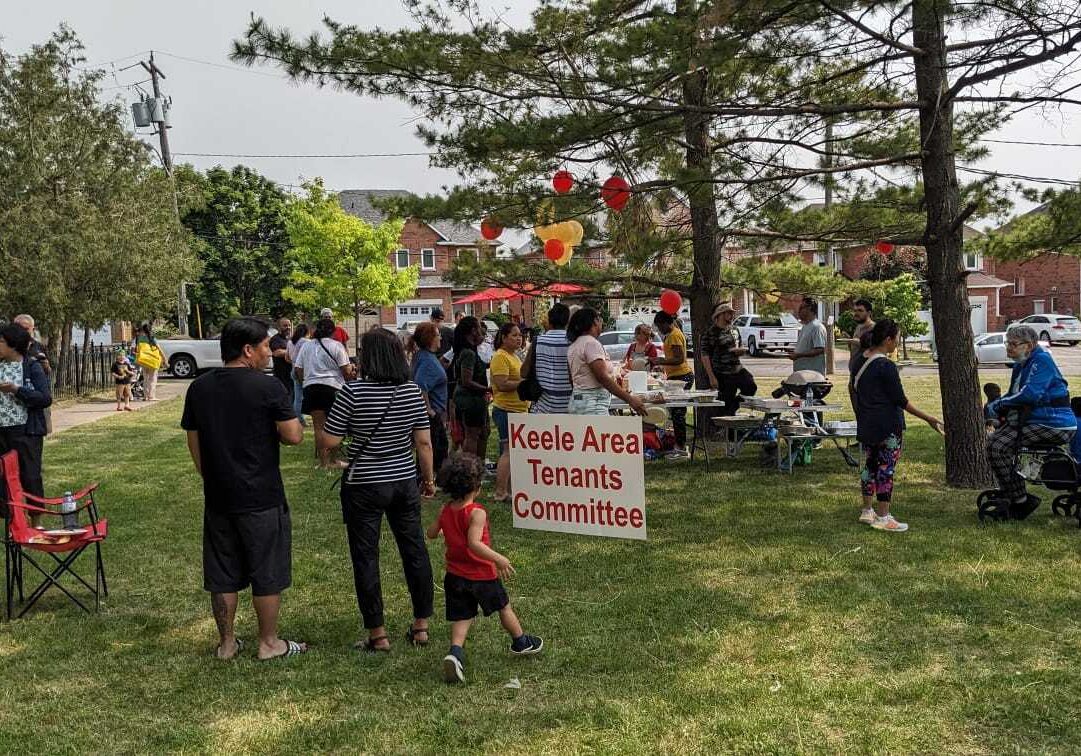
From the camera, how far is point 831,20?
718cm

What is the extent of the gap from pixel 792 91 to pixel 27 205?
15612mm

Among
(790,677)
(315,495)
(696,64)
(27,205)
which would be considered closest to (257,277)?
(27,205)

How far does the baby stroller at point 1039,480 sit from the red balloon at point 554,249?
179 inches

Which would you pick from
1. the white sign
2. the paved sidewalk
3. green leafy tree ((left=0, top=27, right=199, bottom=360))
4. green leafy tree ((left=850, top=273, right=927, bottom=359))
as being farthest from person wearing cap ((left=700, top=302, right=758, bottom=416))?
green leafy tree ((left=850, top=273, right=927, bottom=359))

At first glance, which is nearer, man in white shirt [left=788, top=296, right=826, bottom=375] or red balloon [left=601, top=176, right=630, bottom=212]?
red balloon [left=601, top=176, right=630, bottom=212]

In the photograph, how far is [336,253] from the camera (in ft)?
130

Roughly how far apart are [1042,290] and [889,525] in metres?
52.7

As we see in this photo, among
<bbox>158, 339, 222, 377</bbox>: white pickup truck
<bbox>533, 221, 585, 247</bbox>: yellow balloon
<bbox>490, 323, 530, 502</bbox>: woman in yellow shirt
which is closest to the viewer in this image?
<bbox>490, 323, 530, 502</bbox>: woman in yellow shirt

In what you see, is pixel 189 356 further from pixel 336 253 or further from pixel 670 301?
pixel 670 301

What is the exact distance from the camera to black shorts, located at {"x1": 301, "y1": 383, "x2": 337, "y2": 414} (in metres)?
10.6

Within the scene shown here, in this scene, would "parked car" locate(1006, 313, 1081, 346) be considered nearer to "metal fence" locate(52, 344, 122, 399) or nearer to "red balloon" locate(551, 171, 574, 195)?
"metal fence" locate(52, 344, 122, 399)

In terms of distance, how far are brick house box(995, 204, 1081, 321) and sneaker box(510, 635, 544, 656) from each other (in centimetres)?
5159

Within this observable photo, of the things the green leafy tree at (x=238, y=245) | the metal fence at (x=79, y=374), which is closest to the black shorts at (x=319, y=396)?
the metal fence at (x=79, y=374)

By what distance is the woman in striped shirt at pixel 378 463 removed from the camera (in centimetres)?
475
